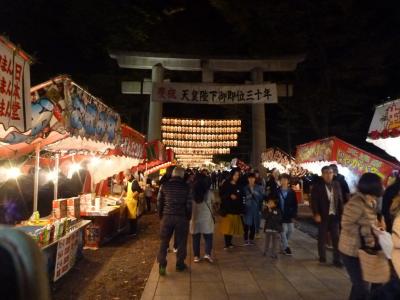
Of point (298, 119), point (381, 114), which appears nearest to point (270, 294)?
point (381, 114)

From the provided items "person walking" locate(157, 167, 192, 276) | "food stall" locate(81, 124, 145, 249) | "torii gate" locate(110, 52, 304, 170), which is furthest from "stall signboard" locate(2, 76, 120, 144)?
"torii gate" locate(110, 52, 304, 170)

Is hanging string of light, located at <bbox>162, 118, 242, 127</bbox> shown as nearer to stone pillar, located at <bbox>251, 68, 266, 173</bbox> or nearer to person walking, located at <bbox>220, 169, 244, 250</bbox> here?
stone pillar, located at <bbox>251, 68, 266, 173</bbox>

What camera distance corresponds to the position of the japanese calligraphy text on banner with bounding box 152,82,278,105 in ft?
63.1

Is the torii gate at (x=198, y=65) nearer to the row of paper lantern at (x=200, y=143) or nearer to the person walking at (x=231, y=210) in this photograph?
the row of paper lantern at (x=200, y=143)

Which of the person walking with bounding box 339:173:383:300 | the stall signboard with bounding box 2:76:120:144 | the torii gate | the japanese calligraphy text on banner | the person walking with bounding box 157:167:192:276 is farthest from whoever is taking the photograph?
the torii gate

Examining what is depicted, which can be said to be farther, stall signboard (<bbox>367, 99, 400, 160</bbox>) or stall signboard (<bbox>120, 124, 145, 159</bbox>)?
stall signboard (<bbox>120, 124, 145, 159</bbox>)

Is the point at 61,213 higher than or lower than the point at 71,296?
higher

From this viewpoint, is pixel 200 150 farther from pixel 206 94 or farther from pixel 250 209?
pixel 250 209

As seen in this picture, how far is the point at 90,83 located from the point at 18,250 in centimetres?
2746

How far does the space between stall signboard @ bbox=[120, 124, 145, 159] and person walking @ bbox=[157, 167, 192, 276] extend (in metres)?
4.23

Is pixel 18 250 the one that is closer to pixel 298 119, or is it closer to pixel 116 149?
pixel 116 149

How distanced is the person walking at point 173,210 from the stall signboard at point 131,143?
4227 mm

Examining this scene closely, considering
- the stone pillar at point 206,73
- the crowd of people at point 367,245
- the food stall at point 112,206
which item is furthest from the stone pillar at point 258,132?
the crowd of people at point 367,245

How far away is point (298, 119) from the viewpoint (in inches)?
1373
